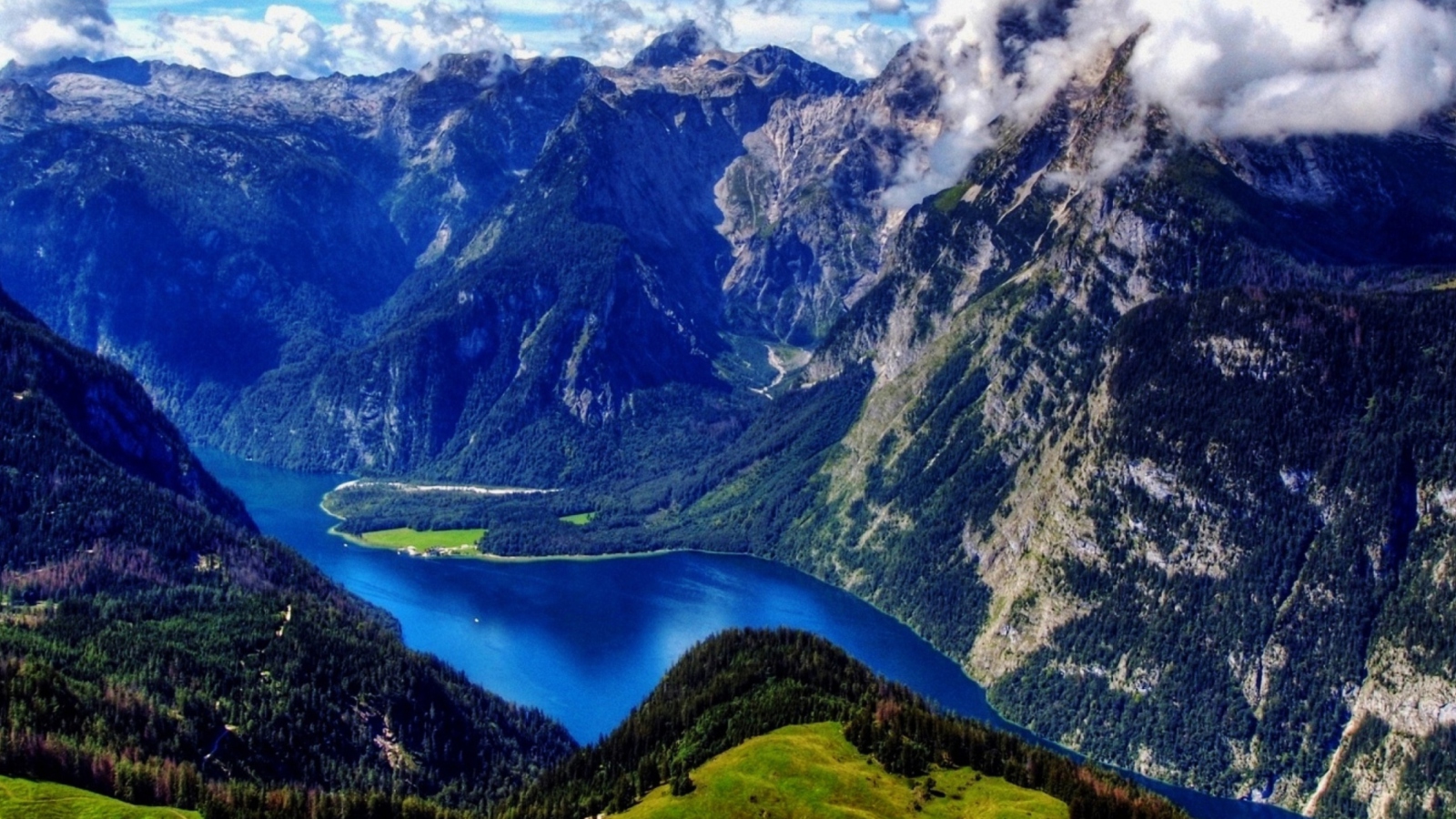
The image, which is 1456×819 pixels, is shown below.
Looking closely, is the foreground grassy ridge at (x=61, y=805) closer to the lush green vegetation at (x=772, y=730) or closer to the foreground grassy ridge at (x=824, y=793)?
the lush green vegetation at (x=772, y=730)

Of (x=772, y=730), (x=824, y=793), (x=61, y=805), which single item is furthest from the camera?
(x=772, y=730)

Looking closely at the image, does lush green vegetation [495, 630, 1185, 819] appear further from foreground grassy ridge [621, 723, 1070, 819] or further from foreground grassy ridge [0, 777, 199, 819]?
foreground grassy ridge [0, 777, 199, 819]

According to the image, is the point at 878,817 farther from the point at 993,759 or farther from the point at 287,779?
the point at 287,779

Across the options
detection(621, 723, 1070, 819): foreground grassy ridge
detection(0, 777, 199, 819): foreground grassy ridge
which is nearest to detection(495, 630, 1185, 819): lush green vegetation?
detection(621, 723, 1070, 819): foreground grassy ridge

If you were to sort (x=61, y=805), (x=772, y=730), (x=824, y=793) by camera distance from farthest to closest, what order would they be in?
(x=772, y=730) → (x=824, y=793) → (x=61, y=805)

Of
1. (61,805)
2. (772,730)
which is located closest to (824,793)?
(772,730)

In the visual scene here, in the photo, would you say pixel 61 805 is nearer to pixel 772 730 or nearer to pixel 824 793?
pixel 824 793

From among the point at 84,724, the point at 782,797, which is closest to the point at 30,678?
the point at 84,724
